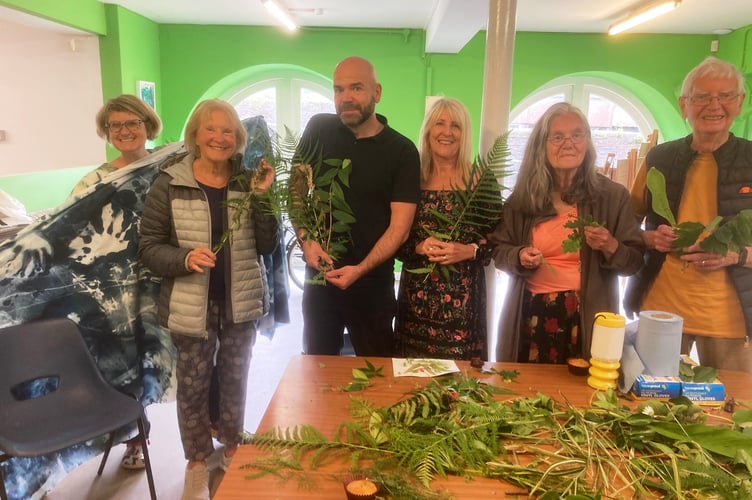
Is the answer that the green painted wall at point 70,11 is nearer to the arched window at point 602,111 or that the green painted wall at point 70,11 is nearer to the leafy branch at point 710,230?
the leafy branch at point 710,230

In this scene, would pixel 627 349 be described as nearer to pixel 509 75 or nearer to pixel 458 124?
pixel 458 124

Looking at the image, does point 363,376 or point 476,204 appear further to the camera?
point 476,204

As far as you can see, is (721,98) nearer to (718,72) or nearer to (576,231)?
(718,72)

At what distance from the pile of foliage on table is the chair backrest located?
1172 mm

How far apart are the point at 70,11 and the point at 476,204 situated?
424 centimetres

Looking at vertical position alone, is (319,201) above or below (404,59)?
below

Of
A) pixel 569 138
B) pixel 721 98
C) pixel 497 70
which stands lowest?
pixel 569 138

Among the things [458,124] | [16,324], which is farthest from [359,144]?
[16,324]

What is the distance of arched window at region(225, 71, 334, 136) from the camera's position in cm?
723

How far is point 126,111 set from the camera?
7.86ft

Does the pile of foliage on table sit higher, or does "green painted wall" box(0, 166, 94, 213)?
"green painted wall" box(0, 166, 94, 213)

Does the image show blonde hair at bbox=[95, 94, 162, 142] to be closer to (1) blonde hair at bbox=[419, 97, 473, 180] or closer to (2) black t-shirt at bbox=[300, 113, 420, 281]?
(2) black t-shirt at bbox=[300, 113, 420, 281]

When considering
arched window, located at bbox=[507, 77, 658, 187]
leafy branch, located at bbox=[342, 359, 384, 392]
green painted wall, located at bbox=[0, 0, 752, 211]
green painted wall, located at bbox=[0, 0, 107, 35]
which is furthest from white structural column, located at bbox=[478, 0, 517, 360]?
arched window, located at bbox=[507, 77, 658, 187]

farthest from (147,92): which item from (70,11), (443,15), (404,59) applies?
(443,15)
